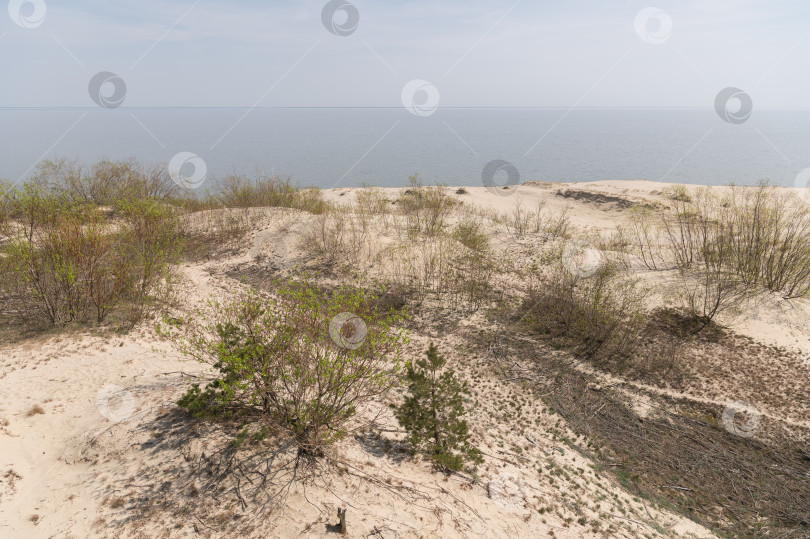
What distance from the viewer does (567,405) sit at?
1348 cm

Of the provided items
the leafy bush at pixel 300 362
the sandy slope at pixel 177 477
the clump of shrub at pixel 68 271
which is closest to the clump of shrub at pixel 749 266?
the sandy slope at pixel 177 477

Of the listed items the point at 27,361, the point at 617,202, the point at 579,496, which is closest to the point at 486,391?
→ the point at 579,496

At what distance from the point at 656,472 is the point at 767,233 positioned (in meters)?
15.3

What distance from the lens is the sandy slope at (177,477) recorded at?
755 centimetres
